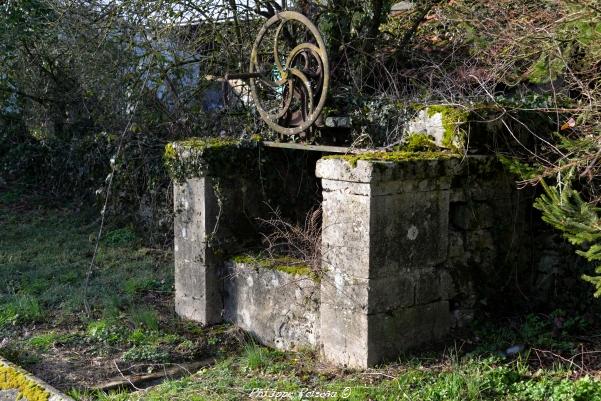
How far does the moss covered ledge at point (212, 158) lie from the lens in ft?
22.5

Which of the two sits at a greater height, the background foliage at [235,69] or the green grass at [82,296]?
the background foliage at [235,69]

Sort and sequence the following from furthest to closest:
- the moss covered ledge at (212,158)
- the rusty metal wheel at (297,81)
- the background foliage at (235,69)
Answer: the moss covered ledge at (212,158) → the rusty metal wheel at (297,81) → the background foliage at (235,69)

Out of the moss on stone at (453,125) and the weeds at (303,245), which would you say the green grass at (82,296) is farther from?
the moss on stone at (453,125)

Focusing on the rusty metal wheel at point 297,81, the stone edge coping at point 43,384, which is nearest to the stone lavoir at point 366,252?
the rusty metal wheel at point 297,81

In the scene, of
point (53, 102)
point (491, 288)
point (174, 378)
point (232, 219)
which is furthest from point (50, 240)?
point (491, 288)

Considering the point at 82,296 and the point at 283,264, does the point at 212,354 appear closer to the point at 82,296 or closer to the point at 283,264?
the point at 283,264

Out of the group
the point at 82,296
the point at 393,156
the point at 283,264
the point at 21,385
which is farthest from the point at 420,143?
the point at 82,296

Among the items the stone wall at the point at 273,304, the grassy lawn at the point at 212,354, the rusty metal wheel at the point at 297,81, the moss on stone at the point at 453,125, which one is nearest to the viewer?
the grassy lawn at the point at 212,354

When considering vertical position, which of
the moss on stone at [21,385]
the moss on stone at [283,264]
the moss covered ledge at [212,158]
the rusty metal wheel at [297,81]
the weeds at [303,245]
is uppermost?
the rusty metal wheel at [297,81]

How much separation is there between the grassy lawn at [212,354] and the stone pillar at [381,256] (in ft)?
0.66

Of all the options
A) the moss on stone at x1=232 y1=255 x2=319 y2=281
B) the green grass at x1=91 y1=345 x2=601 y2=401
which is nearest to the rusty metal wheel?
the moss on stone at x1=232 y1=255 x2=319 y2=281

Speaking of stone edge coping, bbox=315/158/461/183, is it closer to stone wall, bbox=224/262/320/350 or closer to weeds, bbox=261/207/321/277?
weeds, bbox=261/207/321/277

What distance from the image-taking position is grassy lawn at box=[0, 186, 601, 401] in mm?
4973

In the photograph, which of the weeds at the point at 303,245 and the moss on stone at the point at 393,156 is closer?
the moss on stone at the point at 393,156
